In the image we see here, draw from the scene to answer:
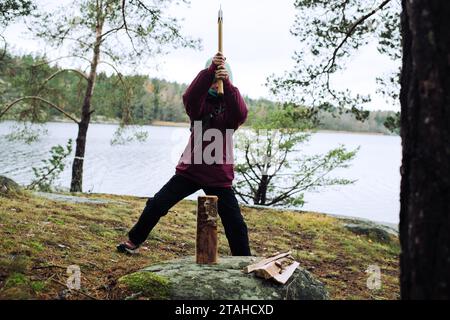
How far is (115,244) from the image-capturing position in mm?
5320

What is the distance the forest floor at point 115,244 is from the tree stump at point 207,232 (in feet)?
2.50

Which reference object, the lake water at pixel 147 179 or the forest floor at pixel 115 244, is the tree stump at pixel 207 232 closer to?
the forest floor at pixel 115 244

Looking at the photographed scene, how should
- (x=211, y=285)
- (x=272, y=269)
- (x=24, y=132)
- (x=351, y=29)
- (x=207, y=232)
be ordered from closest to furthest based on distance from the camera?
(x=211, y=285), (x=272, y=269), (x=207, y=232), (x=351, y=29), (x=24, y=132)

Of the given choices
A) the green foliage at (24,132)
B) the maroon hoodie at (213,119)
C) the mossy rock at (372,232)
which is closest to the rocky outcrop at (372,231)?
the mossy rock at (372,232)

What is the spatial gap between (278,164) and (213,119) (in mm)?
9834

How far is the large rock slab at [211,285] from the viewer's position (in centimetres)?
312

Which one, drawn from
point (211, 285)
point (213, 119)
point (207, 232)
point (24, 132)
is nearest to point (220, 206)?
point (207, 232)

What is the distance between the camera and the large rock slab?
3.12 meters

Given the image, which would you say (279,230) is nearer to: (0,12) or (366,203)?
(0,12)

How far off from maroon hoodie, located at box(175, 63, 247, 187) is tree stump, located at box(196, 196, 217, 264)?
16.0 inches

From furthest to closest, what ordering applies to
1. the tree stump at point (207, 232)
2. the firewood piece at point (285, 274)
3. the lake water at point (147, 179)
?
the lake water at point (147, 179), the tree stump at point (207, 232), the firewood piece at point (285, 274)

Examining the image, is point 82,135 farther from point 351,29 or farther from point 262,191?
point 351,29
